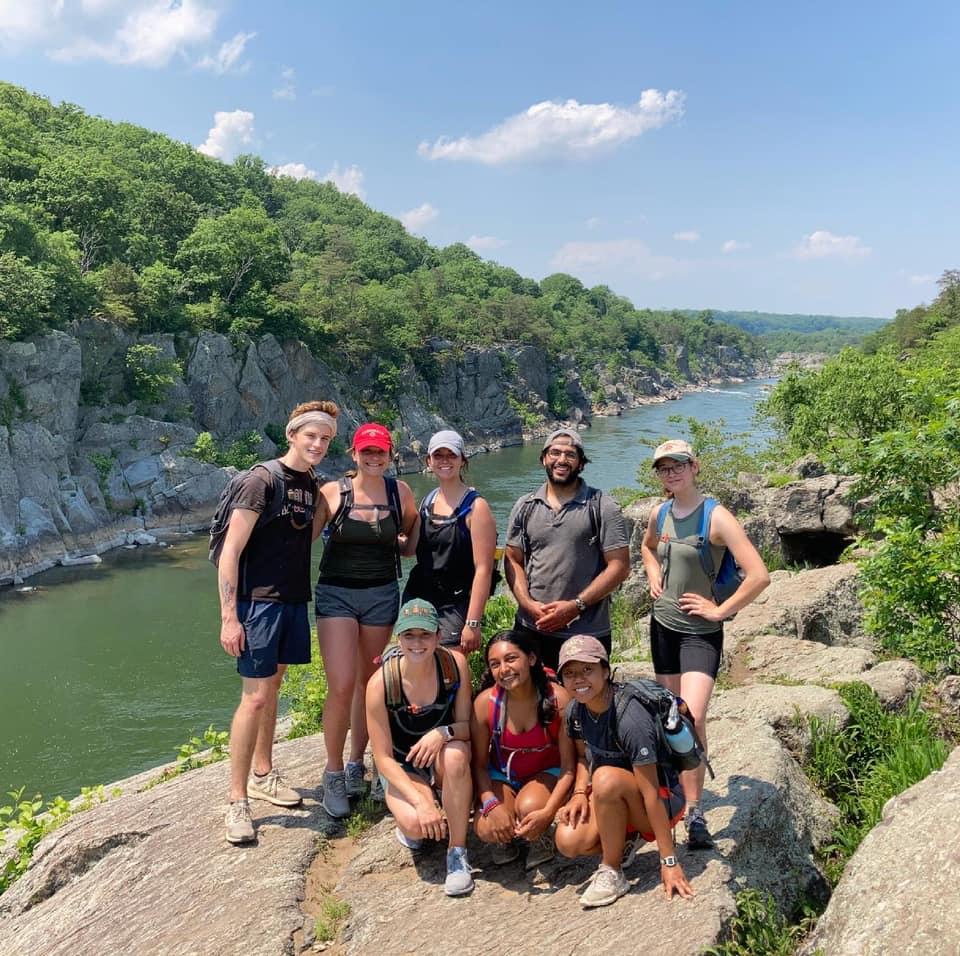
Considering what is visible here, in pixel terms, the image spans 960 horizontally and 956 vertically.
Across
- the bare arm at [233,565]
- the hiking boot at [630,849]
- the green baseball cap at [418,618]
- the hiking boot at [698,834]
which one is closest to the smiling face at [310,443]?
the bare arm at [233,565]

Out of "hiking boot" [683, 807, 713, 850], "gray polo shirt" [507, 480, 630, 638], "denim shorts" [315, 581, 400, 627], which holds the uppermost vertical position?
"gray polo shirt" [507, 480, 630, 638]

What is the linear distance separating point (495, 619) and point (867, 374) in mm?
16975

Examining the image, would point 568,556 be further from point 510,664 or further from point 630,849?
point 630,849

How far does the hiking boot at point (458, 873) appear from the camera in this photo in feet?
12.4

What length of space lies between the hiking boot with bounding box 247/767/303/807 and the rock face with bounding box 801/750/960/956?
3.02 metres

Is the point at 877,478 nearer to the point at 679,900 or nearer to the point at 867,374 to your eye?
the point at 679,900

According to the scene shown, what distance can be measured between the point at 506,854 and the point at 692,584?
1.68 metres

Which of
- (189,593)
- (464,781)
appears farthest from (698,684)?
(189,593)

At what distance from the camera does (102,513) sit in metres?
32.5

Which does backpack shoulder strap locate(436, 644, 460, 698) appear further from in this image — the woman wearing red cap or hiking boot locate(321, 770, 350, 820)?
hiking boot locate(321, 770, 350, 820)

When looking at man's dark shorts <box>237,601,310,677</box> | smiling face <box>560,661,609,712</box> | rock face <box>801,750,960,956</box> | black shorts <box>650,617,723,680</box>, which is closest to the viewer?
rock face <box>801,750,960,956</box>

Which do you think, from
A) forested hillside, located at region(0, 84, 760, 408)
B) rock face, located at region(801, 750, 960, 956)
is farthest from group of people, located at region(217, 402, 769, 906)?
forested hillside, located at region(0, 84, 760, 408)

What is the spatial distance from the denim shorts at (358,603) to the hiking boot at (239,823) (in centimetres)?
118

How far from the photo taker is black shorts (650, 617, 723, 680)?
13.1 feet
